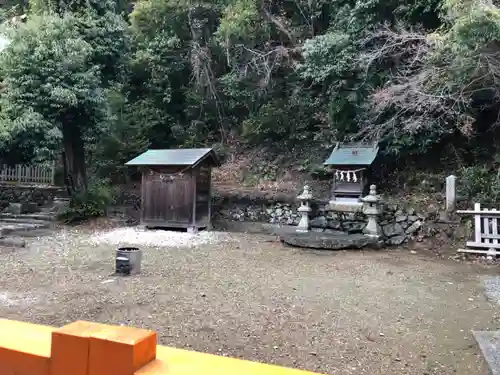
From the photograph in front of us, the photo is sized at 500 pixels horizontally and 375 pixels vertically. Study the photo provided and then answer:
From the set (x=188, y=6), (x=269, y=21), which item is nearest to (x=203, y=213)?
(x=269, y=21)

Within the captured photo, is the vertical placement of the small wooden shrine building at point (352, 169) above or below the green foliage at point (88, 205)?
above

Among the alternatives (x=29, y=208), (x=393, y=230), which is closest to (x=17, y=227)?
(x=29, y=208)

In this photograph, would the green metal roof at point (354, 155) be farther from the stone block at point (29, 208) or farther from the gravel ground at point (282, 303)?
the stone block at point (29, 208)

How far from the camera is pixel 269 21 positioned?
13148 mm

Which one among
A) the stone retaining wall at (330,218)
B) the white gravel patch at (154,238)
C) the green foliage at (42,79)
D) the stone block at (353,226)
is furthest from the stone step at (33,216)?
the stone block at (353,226)

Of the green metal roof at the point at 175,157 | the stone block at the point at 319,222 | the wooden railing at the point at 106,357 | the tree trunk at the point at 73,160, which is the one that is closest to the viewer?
the wooden railing at the point at 106,357

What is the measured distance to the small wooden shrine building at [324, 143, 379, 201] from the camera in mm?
8876

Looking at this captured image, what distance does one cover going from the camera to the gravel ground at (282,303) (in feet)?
10.4

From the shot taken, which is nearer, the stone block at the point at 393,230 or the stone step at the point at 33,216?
the stone block at the point at 393,230

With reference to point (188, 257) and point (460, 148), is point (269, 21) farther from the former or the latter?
point (188, 257)

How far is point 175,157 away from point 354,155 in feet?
14.2

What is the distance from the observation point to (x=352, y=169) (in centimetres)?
894

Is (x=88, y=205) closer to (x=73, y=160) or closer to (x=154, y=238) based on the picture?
(x=73, y=160)

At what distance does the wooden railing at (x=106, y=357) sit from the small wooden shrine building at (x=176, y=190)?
28.5ft
